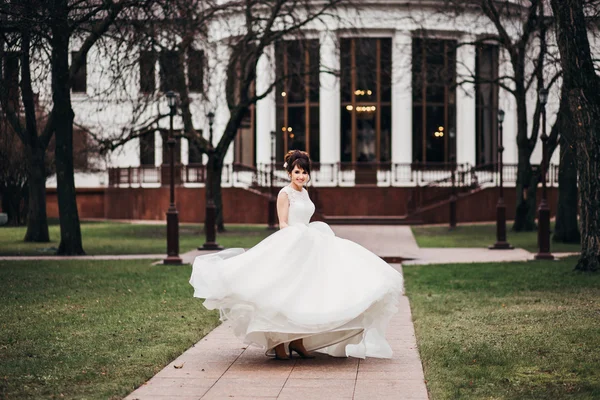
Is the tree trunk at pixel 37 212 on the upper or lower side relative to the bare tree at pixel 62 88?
lower

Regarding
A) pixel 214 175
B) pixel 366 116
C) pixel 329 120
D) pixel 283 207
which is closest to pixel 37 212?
pixel 214 175

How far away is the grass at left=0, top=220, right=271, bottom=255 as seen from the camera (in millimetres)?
28094

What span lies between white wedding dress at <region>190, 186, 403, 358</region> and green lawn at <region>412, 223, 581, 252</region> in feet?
59.2

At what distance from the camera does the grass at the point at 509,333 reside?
8.97 metres

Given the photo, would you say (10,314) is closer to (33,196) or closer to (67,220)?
(67,220)

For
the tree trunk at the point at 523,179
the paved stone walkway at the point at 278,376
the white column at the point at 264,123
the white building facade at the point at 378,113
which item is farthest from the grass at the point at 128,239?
the paved stone walkway at the point at 278,376

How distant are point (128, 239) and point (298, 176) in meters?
23.8

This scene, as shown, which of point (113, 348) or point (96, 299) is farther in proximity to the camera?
point (96, 299)

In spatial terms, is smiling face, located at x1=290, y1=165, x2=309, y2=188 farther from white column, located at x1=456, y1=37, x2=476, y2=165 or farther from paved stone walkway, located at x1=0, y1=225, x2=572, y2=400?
white column, located at x1=456, y1=37, x2=476, y2=165

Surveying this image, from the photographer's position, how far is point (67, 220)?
26.0 metres

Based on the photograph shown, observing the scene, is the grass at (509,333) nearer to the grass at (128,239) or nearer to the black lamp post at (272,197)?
A: the grass at (128,239)

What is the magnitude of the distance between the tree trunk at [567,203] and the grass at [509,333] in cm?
928

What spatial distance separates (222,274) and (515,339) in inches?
137

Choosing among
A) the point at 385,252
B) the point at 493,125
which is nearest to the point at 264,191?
the point at 493,125
